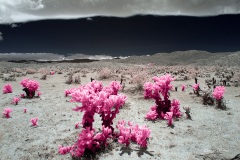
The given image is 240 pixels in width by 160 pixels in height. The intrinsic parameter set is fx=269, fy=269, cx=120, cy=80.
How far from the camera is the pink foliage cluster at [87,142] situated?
541 centimetres

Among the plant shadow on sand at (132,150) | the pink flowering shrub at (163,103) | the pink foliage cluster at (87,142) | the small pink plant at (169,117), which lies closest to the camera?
the pink foliage cluster at (87,142)

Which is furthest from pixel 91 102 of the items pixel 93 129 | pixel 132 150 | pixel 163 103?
pixel 163 103

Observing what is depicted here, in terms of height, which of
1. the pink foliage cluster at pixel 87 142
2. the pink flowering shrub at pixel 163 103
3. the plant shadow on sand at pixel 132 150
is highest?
the pink flowering shrub at pixel 163 103

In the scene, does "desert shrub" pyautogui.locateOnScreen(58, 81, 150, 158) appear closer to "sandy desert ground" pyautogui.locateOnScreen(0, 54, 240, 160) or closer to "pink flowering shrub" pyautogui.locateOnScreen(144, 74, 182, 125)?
"sandy desert ground" pyautogui.locateOnScreen(0, 54, 240, 160)

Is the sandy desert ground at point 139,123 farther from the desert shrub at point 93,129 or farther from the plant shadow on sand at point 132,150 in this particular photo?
the desert shrub at point 93,129

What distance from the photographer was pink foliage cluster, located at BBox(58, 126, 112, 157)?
5.41m

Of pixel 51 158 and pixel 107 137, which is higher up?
pixel 107 137

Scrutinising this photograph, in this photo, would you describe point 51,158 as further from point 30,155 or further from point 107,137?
point 107,137

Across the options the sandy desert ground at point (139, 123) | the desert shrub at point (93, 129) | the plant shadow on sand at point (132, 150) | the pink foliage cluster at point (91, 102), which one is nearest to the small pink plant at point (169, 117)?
the sandy desert ground at point (139, 123)

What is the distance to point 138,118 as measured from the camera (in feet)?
27.5

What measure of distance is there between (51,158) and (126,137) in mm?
1663

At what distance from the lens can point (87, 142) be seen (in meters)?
5.38

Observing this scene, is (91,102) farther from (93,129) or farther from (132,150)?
(132,150)

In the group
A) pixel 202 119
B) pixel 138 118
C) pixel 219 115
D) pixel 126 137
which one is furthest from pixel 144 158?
pixel 219 115
